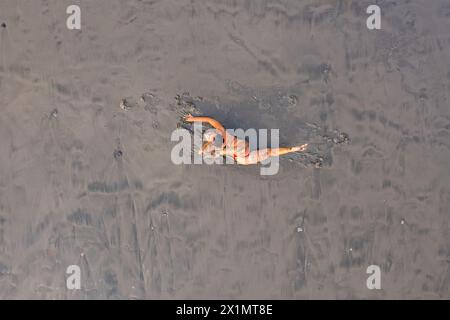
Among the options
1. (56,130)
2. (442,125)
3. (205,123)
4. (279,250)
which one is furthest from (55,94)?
(442,125)

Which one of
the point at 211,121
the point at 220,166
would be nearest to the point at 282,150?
the point at 220,166

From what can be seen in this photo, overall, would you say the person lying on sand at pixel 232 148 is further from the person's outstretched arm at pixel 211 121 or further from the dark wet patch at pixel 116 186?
the dark wet patch at pixel 116 186

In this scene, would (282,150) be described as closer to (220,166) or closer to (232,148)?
(232,148)

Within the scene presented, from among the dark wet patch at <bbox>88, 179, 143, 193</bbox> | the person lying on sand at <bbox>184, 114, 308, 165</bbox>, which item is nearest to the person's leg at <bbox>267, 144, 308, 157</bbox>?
the person lying on sand at <bbox>184, 114, 308, 165</bbox>

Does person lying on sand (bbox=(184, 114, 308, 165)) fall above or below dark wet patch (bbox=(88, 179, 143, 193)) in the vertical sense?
above

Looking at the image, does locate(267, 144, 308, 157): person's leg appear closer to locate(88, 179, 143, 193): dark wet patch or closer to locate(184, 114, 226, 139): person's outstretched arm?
locate(184, 114, 226, 139): person's outstretched arm
